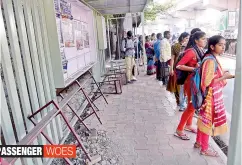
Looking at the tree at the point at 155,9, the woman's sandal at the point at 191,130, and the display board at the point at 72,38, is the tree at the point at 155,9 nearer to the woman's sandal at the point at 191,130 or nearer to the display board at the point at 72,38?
the display board at the point at 72,38

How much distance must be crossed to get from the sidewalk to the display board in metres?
1.11

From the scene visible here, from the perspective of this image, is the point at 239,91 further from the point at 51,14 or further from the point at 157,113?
the point at 157,113

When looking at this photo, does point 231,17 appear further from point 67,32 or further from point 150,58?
point 67,32

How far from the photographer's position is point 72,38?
3.81m

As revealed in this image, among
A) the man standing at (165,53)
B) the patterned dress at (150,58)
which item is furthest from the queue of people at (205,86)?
the patterned dress at (150,58)

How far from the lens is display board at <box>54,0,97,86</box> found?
3228 mm

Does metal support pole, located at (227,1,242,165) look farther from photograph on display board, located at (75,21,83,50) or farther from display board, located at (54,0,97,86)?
photograph on display board, located at (75,21,83,50)

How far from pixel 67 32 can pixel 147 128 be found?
83.8 inches

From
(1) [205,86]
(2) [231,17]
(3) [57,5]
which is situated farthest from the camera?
(2) [231,17]

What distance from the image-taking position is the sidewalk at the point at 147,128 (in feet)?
8.96

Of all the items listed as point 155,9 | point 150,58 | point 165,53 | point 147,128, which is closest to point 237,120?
point 147,128

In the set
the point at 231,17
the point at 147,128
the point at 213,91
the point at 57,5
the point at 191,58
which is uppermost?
the point at 231,17

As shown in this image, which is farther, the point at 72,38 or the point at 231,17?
the point at 231,17

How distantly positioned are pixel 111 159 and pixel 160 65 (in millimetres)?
4349
